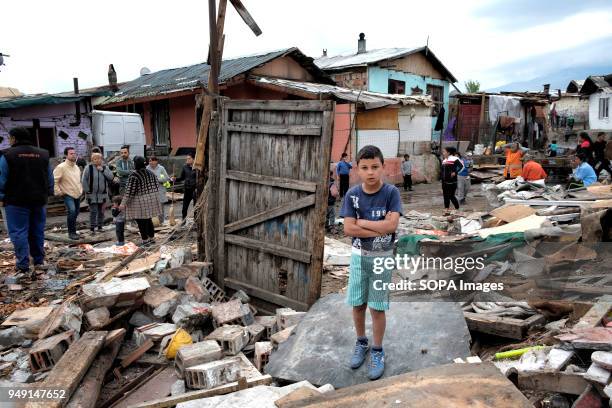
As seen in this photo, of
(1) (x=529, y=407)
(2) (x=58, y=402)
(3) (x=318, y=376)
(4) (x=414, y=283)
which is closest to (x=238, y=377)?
(3) (x=318, y=376)

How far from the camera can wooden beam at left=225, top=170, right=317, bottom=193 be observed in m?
5.12

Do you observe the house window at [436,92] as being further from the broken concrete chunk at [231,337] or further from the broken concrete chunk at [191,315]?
the broken concrete chunk at [231,337]

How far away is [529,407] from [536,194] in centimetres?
771

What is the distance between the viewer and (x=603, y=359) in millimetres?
2824

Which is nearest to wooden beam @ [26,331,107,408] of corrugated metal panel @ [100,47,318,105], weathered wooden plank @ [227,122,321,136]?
weathered wooden plank @ [227,122,321,136]

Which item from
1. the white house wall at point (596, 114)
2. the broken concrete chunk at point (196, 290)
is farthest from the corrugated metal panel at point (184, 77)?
the white house wall at point (596, 114)

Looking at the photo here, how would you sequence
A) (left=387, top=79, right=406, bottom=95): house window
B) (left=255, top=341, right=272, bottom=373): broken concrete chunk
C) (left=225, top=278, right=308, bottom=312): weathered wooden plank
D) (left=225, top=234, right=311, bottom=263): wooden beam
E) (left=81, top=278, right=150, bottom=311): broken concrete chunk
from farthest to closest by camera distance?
1. (left=387, top=79, right=406, bottom=95): house window
2. (left=225, top=278, right=308, bottom=312): weathered wooden plank
3. (left=225, top=234, right=311, bottom=263): wooden beam
4. (left=81, top=278, right=150, bottom=311): broken concrete chunk
5. (left=255, top=341, right=272, bottom=373): broken concrete chunk

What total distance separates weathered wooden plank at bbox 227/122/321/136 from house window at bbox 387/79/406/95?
687 inches

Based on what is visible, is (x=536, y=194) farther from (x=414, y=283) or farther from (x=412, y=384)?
(x=412, y=384)

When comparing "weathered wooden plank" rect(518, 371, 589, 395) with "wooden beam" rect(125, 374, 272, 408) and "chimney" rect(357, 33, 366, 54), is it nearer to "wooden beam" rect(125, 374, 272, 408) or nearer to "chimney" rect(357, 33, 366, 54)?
"wooden beam" rect(125, 374, 272, 408)

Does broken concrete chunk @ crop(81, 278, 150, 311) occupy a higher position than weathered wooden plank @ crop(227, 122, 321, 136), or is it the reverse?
weathered wooden plank @ crop(227, 122, 321, 136)

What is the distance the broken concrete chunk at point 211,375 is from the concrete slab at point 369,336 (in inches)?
12.9

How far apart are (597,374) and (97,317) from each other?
4.33 meters

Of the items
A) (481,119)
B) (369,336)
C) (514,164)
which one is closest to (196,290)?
(369,336)
